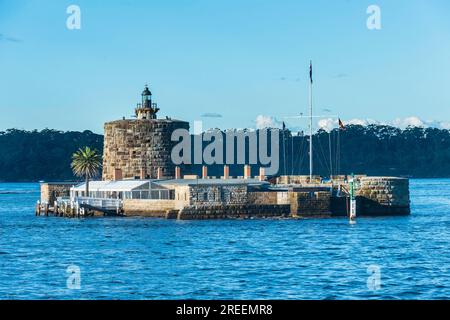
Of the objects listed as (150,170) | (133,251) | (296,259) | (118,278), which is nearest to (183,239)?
(133,251)

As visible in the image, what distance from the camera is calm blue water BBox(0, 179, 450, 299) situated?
36.5 m

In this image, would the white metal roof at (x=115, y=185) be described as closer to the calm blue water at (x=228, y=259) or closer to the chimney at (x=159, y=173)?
the chimney at (x=159, y=173)

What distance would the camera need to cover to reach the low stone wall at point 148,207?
231 feet

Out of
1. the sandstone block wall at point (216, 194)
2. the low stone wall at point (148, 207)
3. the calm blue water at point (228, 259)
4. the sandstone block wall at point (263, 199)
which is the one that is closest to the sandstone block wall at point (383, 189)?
the calm blue water at point (228, 259)

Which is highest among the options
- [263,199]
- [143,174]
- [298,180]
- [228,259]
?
[143,174]

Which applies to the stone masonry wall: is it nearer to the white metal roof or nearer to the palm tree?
the palm tree

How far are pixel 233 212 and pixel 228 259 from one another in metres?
21.8

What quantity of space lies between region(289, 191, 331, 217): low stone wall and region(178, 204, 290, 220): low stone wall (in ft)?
2.28

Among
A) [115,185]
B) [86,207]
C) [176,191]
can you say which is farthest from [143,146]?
[176,191]

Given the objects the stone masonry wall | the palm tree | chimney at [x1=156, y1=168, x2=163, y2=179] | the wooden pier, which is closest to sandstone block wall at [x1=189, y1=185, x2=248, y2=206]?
the wooden pier

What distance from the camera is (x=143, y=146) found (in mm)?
82188

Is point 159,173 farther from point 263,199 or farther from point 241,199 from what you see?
point 263,199

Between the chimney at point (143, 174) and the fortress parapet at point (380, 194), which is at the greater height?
the chimney at point (143, 174)
